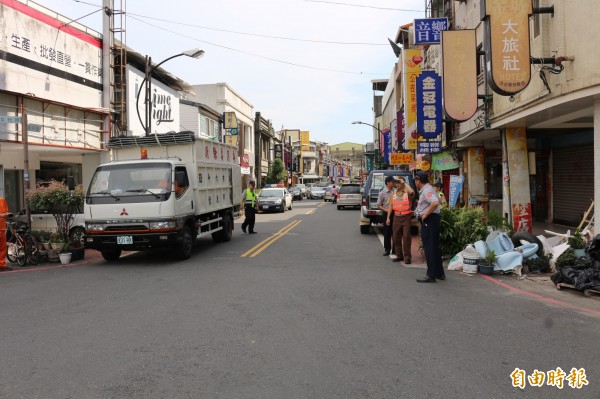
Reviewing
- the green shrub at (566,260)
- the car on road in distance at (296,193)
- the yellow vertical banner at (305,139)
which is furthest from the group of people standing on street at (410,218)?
the yellow vertical banner at (305,139)

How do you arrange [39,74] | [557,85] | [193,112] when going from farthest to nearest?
[193,112], [39,74], [557,85]

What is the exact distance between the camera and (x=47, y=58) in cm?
1795

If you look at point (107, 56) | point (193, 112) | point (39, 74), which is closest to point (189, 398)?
point (39, 74)

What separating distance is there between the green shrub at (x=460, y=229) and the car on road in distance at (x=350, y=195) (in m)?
21.0

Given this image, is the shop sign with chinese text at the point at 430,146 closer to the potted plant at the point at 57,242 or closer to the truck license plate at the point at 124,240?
the truck license plate at the point at 124,240

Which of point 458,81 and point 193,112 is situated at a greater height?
point 193,112

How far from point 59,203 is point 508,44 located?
10736 millimetres

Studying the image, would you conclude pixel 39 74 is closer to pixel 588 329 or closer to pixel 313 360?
pixel 313 360

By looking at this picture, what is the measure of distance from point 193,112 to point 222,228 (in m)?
21.2

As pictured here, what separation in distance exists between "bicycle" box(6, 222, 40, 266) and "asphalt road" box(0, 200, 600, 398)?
5.84 ft

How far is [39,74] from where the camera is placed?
1745 centimetres

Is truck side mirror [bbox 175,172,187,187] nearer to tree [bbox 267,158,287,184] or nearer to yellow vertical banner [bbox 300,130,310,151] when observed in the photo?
tree [bbox 267,158,287,184]

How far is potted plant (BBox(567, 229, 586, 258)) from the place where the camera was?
28.3 ft

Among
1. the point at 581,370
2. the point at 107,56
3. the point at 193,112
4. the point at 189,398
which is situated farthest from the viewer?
the point at 193,112
